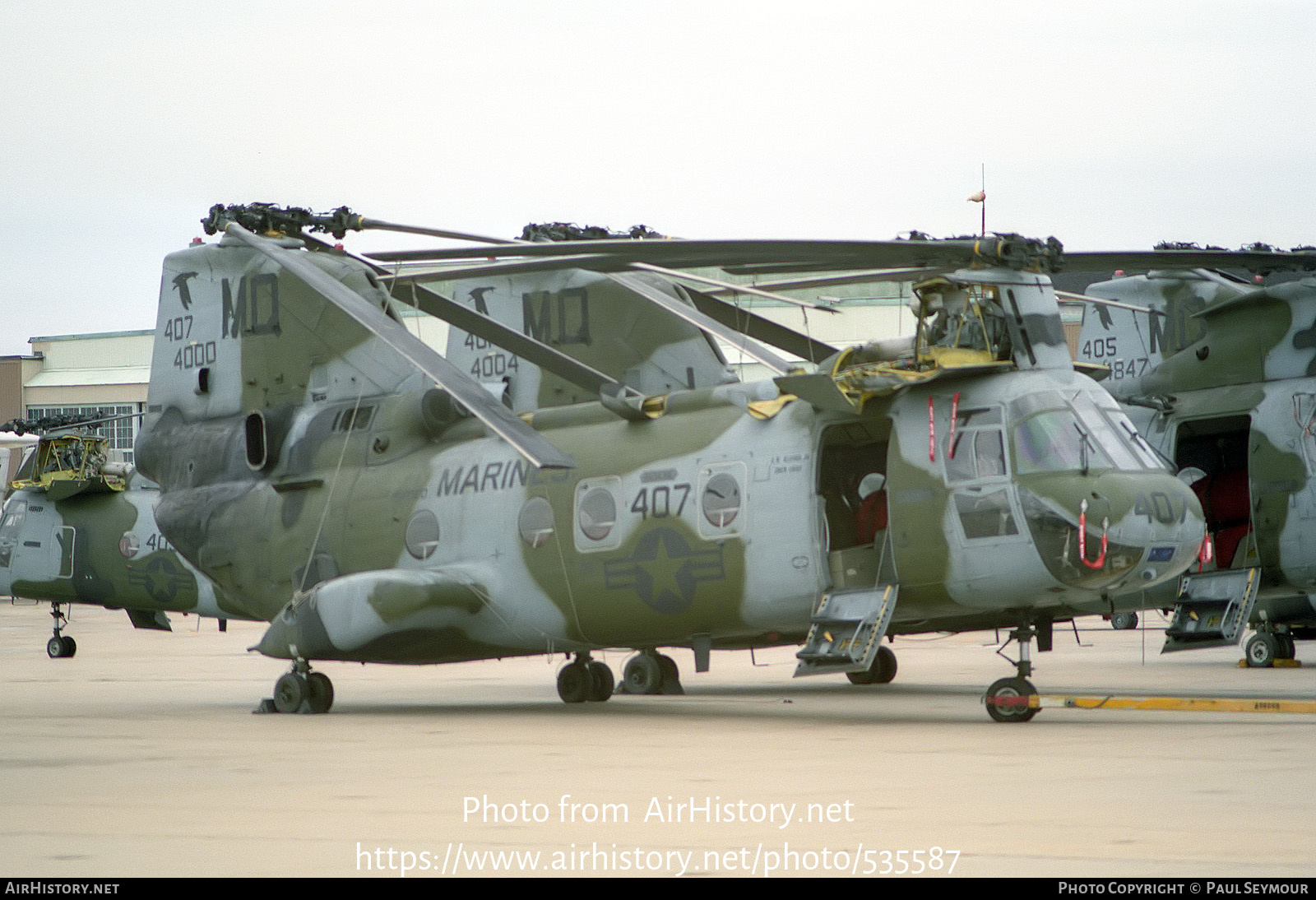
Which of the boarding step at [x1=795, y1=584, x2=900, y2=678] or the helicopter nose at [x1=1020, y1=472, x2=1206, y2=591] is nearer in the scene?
the helicopter nose at [x1=1020, y1=472, x2=1206, y2=591]

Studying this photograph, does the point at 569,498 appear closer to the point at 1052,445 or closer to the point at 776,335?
the point at 776,335

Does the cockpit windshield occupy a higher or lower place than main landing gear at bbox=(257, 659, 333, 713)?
higher

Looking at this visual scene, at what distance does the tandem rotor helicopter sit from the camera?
42.2 ft

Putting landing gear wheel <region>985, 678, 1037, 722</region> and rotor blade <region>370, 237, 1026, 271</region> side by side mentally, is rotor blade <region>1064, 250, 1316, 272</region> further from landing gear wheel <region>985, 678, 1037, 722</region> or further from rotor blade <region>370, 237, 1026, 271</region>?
landing gear wheel <region>985, 678, 1037, 722</region>

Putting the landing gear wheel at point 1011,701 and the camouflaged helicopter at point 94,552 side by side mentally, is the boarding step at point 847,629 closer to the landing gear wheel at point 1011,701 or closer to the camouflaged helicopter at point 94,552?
the landing gear wheel at point 1011,701

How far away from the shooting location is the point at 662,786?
916cm

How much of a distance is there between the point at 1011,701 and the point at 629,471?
411 centimetres

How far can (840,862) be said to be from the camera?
660 cm

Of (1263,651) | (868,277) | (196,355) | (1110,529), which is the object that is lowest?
(1263,651)

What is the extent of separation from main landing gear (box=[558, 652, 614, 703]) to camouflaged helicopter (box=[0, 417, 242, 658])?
6648 millimetres

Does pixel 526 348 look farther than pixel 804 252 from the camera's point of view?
Yes

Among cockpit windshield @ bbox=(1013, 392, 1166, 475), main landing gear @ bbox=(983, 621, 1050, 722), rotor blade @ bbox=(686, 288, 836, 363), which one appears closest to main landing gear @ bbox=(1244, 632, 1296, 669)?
rotor blade @ bbox=(686, 288, 836, 363)

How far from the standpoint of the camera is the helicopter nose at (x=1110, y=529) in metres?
12.4

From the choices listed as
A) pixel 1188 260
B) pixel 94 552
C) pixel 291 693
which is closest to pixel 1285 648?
pixel 1188 260
